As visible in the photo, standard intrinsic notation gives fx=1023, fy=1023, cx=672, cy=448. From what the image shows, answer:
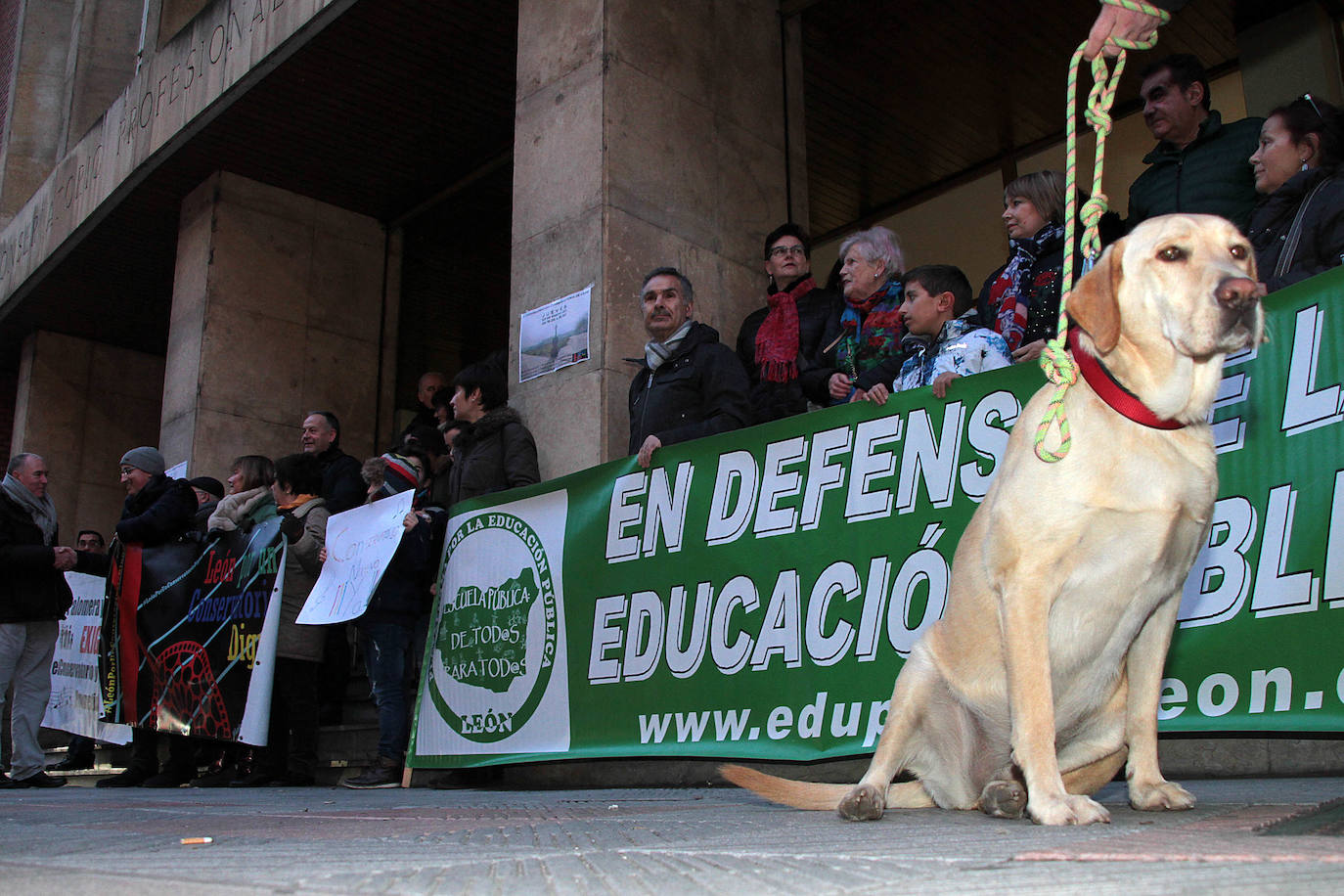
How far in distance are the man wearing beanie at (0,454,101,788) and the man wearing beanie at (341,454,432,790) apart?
A: 2.40 meters

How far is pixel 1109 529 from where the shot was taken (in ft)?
6.82

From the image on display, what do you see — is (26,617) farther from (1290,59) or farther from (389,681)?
(1290,59)

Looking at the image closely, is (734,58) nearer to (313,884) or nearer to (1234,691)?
(1234,691)

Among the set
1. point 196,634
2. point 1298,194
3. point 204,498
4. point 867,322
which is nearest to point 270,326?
point 204,498

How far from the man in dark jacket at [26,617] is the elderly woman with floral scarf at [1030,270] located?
236 inches

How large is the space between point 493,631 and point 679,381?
5.29 feet

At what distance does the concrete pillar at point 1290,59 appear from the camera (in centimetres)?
888

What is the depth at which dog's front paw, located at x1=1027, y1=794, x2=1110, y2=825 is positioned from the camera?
1861 millimetres

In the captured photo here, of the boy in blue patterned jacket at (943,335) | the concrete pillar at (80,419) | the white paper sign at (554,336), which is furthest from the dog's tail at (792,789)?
the concrete pillar at (80,419)

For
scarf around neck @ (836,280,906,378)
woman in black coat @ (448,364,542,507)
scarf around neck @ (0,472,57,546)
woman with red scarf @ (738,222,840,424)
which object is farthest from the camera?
scarf around neck @ (0,472,57,546)

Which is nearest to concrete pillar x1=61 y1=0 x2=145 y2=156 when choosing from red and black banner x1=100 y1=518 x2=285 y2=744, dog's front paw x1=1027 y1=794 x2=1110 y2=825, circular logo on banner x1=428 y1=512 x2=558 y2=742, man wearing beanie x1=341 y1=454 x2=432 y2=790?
red and black banner x1=100 y1=518 x2=285 y2=744

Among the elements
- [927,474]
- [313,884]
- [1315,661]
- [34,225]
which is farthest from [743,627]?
[34,225]

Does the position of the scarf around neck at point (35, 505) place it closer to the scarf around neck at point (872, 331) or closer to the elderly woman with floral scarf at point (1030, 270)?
the scarf around neck at point (872, 331)

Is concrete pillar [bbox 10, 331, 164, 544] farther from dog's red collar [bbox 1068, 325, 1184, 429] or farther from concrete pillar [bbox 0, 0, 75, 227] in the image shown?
dog's red collar [bbox 1068, 325, 1184, 429]
